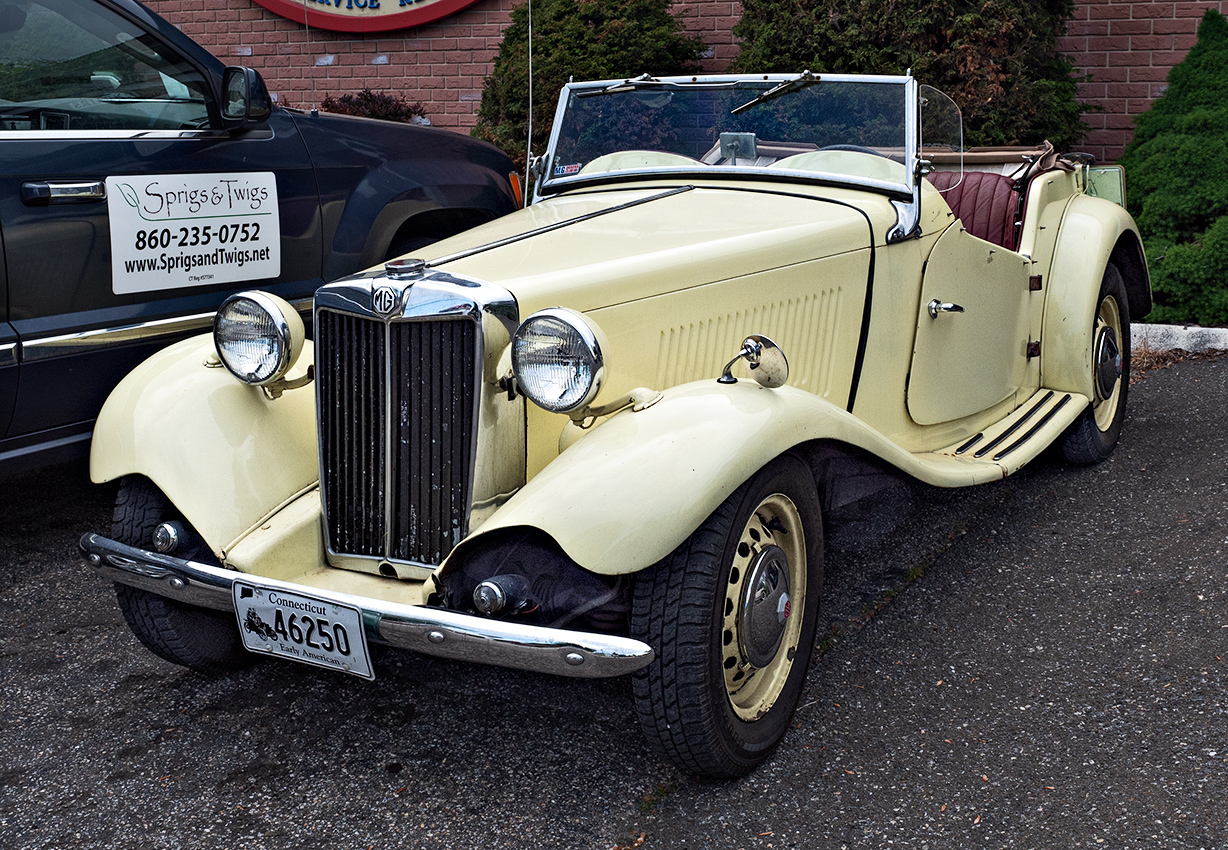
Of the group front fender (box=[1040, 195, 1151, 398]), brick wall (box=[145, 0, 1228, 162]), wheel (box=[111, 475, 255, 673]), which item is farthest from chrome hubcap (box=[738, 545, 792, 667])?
brick wall (box=[145, 0, 1228, 162])

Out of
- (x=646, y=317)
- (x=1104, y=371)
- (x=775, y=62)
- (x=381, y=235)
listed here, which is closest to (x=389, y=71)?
(x=775, y=62)

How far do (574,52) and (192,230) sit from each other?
427 centimetres

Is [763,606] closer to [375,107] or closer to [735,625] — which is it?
[735,625]

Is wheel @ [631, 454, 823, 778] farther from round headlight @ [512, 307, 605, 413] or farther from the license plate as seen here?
the license plate

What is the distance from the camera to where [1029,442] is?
12.6 feet

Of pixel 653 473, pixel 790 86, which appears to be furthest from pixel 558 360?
pixel 790 86

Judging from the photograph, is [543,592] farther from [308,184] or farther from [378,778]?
[308,184]

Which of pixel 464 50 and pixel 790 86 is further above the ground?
pixel 464 50

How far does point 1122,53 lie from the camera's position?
301 inches

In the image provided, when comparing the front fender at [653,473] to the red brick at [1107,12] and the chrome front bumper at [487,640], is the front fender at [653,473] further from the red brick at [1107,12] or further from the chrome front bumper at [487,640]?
the red brick at [1107,12]

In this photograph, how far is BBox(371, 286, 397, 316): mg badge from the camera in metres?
2.49

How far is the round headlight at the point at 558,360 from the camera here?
7.55 ft

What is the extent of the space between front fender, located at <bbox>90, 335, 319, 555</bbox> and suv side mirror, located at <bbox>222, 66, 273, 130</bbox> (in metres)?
1.53

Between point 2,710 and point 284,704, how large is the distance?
29.9 inches
